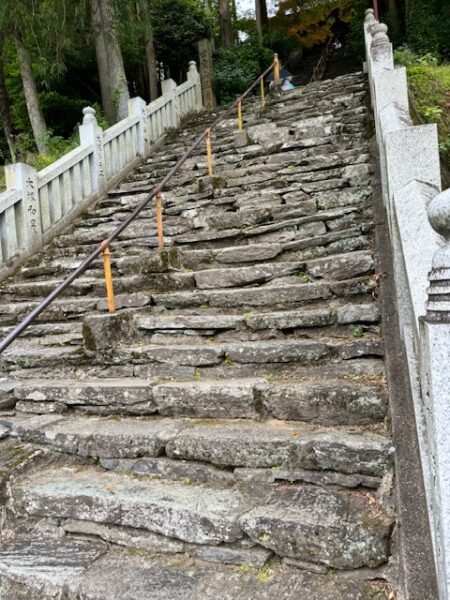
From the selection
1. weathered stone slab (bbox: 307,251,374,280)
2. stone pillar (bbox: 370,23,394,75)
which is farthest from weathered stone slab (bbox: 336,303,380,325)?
stone pillar (bbox: 370,23,394,75)

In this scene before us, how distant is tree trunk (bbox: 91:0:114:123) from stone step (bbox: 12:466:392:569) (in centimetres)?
904

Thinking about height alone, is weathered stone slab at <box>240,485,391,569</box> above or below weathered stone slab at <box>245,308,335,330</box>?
below

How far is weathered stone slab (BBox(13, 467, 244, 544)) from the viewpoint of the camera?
2.22 m

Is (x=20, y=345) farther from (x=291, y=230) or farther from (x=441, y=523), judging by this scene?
(x=441, y=523)

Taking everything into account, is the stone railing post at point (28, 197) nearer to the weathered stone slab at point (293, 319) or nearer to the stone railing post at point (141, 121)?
the stone railing post at point (141, 121)

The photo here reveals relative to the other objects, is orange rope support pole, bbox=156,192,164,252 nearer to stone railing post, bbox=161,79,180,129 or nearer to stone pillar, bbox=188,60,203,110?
stone railing post, bbox=161,79,180,129

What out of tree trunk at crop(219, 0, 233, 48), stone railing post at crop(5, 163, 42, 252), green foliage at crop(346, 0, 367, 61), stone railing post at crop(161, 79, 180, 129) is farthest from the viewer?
tree trunk at crop(219, 0, 233, 48)

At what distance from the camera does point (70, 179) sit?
21.6 ft

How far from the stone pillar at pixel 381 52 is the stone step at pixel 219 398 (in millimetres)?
4522

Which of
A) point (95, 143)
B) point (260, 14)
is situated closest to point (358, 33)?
point (260, 14)

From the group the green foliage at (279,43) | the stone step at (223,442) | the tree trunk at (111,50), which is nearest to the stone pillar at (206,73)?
the tree trunk at (111,50)

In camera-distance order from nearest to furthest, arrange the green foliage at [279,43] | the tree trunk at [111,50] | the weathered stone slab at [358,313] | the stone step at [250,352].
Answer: the stone step at [250,352] → the weathered stone slab at [358,313] → the tree trunk at [111,50] → the green foliage at [279,43]

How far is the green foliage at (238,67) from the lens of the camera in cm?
1317

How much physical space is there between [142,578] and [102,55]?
34.2 ft
